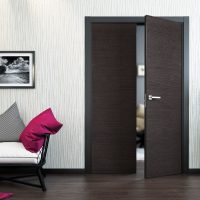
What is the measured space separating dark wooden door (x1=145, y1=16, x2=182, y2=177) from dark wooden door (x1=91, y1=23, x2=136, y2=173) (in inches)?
14.9

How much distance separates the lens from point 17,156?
3.96 meters

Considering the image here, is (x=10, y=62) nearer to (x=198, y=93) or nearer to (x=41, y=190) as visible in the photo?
(x=41, y=190)

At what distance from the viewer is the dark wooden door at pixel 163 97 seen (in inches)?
180

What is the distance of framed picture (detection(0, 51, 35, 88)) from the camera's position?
486 centimetres

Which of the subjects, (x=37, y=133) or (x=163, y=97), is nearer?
(x=37, y=133)

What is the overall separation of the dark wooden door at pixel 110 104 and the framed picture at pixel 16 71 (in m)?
0.78

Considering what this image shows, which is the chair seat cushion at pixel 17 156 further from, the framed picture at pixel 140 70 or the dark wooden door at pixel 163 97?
the framed picture at pixel 140 70

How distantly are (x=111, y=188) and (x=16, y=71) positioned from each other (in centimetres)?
190

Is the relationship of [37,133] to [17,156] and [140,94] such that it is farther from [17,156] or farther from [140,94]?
[140,94]

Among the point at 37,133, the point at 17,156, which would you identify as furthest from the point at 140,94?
the point at 17,156

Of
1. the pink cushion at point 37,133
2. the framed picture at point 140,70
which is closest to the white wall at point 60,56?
the pink cushion at point 37,133

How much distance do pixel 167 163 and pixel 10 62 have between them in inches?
89.8

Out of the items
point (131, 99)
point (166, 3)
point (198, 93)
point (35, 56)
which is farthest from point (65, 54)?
point (198, 93)

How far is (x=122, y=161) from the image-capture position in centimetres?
493
